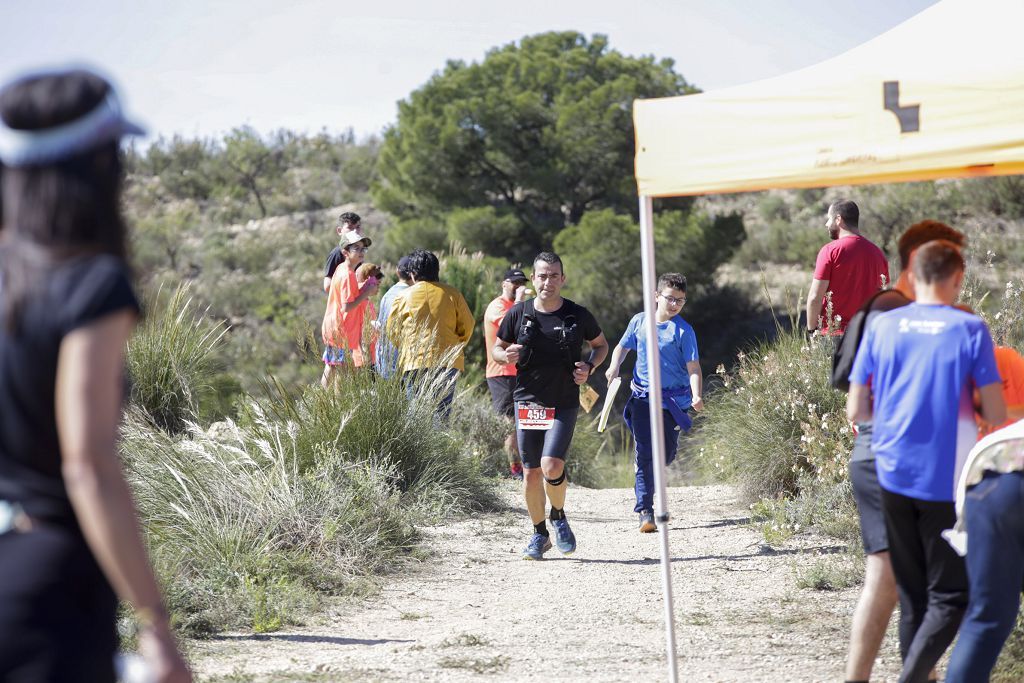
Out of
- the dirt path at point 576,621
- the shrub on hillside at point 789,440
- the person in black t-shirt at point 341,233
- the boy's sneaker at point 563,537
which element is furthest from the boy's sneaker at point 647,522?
the person in black t-shirt at point 341,233

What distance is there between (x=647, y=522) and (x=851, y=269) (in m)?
2.34

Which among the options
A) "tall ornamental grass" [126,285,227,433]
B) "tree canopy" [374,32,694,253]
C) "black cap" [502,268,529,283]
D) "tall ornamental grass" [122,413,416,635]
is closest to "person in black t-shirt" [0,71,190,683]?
"tall ornamental grass" [122,413,416,635]

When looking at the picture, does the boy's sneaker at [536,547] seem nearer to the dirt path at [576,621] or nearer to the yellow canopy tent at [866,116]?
the dirt path at [576,621]

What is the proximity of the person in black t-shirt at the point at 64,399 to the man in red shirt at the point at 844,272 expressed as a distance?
611cm

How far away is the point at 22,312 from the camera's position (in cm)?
197

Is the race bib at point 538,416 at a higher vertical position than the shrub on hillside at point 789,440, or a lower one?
higher

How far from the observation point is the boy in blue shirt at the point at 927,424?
3.48 metres

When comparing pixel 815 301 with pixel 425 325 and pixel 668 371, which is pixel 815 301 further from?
pixel 425 325

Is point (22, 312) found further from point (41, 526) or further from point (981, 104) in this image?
point (981, 104)

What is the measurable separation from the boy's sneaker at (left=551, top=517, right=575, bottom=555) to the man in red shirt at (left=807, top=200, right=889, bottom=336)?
2.18 metres

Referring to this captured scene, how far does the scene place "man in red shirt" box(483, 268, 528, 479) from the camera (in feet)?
30.6

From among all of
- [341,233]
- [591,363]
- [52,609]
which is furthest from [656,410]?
[341,233]

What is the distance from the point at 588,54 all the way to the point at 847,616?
25803 millimetres

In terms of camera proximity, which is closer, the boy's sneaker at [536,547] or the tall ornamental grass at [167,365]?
the boy's sneaker at [536,547]
